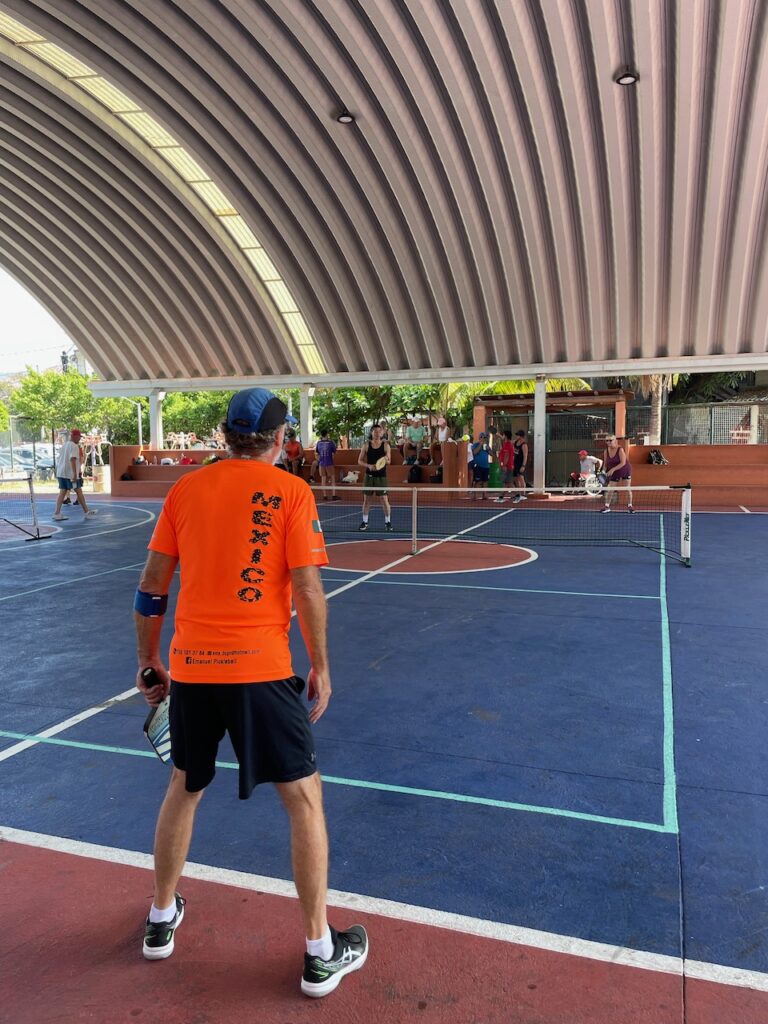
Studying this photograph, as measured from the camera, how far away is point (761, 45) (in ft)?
53.5

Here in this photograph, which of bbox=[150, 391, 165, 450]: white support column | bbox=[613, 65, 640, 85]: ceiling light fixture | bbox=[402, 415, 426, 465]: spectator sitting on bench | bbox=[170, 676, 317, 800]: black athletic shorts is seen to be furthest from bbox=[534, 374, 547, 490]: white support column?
bbox=[170, 676, 317, 800]: black athletic shorts

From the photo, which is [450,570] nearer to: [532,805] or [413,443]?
[532,805]

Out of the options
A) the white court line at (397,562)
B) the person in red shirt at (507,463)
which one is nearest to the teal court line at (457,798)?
the white court line at (397,562)

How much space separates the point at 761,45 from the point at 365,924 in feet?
65.4

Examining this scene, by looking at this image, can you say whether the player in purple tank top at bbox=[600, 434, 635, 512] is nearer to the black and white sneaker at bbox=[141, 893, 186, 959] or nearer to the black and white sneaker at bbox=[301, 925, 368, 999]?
the black and white sneaker at bbox=[301, 925, 368, 999]

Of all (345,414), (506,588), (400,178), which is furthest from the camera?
(345,414)

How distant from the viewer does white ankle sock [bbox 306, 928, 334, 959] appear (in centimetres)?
258

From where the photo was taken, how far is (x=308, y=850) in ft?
8.39

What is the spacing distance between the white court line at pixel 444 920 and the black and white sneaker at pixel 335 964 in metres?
0.30

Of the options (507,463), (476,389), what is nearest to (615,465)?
(507,463)

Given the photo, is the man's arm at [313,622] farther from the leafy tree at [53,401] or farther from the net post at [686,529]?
the leafy tree at [53,401]

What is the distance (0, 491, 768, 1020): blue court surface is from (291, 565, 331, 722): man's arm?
1.02 metres

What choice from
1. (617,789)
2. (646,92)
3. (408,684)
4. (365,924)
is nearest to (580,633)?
(408,684)

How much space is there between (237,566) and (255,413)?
1.88ft
